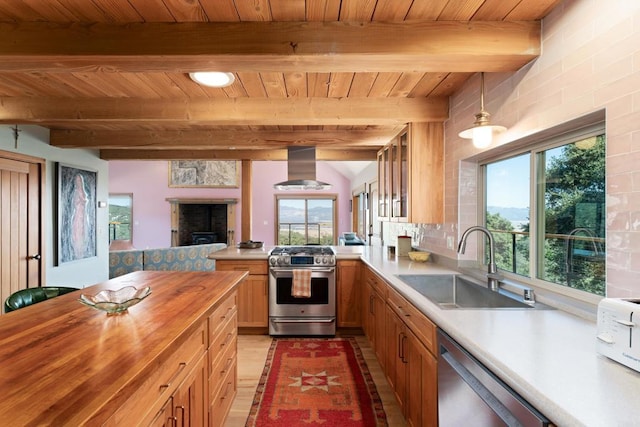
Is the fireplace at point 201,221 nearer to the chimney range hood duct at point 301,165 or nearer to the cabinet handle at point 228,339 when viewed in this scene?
the chimney range hood duct at point 301,165

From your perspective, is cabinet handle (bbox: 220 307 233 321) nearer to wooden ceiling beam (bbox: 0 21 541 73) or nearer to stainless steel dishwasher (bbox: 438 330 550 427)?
stainless steel dishwasher (bbox: 438 330 550 427)

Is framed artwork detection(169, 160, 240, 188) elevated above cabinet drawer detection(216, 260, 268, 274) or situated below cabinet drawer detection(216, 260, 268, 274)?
above

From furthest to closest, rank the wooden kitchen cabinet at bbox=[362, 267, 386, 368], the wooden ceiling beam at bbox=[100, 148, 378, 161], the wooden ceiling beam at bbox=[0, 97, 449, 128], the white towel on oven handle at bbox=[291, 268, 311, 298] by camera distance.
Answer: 1. the wooden ceiling beam at bbox=[100, 148, 378, 161]
2. the white towel on oven handle at bbox=[291, 268, 311, 298]
3. the wooden ceiling beam at bbox=[0, 97, 449, 128]
4. the wooden kitchen cabinet at bbox=[362, 267, 386, 368]

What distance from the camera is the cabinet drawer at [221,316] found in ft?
5.44

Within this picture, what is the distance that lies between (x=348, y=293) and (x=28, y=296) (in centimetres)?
266

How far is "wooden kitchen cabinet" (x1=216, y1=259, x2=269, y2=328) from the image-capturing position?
11.5ft

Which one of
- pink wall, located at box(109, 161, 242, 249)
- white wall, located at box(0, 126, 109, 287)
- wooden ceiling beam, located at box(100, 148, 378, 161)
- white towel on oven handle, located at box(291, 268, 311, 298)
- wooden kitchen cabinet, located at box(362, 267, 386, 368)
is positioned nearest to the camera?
wooden kitchen cabinet, located at box(362, 267, 386, 368)

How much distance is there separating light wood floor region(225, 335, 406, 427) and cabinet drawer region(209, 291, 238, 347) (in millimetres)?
652

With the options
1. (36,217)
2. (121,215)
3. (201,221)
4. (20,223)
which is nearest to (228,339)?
(20,223)

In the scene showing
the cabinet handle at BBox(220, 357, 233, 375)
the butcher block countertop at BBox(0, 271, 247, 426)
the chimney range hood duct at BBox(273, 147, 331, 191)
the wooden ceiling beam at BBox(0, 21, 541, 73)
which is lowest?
the cabinet handle at BBox(220, 357, 233, 375)

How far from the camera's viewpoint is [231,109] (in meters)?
2.72

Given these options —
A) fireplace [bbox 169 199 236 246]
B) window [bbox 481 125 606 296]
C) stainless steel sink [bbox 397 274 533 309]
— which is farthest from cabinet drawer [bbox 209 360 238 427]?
fireplace [bbox 169 199 236 246]

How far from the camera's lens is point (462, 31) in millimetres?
1639

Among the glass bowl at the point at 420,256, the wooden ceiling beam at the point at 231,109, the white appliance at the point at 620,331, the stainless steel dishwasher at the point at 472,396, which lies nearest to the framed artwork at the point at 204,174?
the wooden ceiling beam at the point at 231,109
